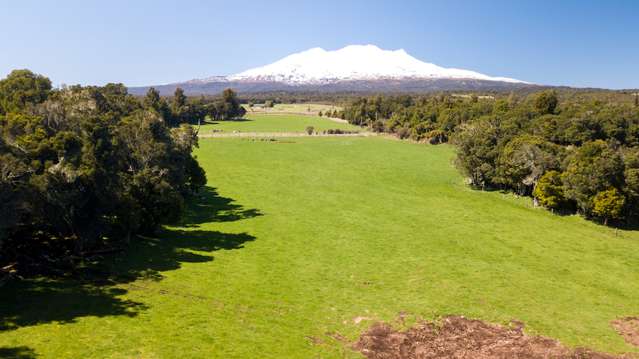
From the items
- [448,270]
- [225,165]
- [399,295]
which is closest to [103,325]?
[399,295]

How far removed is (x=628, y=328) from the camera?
112 feet

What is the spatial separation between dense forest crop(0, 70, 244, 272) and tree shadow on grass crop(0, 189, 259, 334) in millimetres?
2710

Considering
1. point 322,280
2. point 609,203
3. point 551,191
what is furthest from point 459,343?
point 551,191

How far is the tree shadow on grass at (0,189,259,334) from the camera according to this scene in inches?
1176

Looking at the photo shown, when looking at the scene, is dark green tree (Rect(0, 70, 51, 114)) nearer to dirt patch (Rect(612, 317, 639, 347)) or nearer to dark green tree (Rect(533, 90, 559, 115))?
dirt patch (Rect(612, 317, 639, 347))

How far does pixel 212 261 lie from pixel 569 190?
55998 millimetres

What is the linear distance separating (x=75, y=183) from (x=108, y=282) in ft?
30.9

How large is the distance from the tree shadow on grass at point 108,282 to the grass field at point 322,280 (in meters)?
0.19

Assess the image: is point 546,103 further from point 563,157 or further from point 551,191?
point 551,191

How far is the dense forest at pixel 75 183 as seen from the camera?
3450 cm

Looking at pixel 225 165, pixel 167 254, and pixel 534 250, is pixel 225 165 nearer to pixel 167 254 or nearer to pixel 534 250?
pixel 167 254

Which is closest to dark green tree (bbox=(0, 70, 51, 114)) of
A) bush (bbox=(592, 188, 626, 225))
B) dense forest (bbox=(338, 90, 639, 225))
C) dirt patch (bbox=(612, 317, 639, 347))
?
dirt patch (bbox=(612, 317, 639, 347))

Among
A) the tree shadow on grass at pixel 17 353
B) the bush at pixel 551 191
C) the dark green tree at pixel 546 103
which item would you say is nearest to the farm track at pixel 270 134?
the dark green tree at pixel 546 103

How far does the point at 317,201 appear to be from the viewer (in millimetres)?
75062
